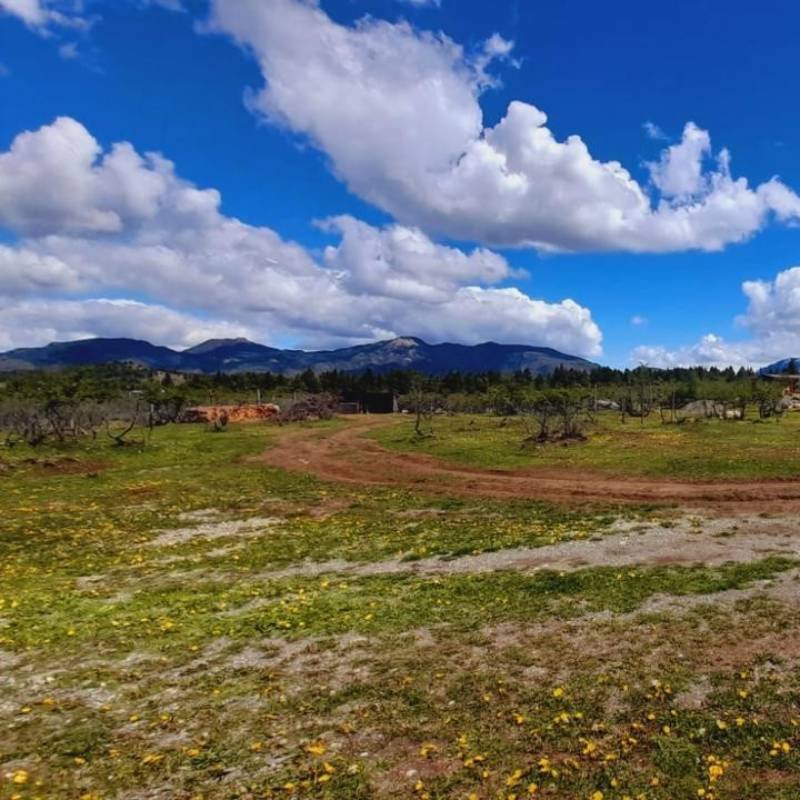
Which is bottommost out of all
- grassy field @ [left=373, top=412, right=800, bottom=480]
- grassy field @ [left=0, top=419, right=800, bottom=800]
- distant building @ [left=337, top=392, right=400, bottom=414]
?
grassy field @ [left=0, top=419, right=800, bottom=800]

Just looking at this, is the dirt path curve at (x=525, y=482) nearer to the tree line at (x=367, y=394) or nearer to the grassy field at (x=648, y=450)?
the grassy field at (x=648, y=450)

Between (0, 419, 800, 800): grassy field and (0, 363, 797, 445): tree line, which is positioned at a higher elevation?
(0, 363, 797, 445): tree line

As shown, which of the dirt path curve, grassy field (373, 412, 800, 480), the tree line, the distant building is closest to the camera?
the dirt path curve

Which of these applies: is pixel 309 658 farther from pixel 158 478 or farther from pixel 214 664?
pixel 158 478

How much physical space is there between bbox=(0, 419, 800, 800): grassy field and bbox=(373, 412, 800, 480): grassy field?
1826cm

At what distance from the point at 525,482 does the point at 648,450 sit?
18796 mm

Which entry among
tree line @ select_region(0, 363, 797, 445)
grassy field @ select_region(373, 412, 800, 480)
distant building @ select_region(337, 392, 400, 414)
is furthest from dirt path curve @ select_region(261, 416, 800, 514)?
distant building @ select_region(337, 392, 400, 414)

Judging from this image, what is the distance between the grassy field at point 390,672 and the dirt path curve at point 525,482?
7.55 meters

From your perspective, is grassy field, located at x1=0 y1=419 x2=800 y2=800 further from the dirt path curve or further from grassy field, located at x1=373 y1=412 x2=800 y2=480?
grassy field, located at x1=373 y1=412 x2=800 y2=480

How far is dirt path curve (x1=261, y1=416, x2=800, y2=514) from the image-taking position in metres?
32.6

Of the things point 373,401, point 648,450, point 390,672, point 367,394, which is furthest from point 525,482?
point 367,394

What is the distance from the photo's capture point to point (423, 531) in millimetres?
28141

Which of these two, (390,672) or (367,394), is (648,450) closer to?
(390,672)

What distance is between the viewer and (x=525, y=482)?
137 feet
